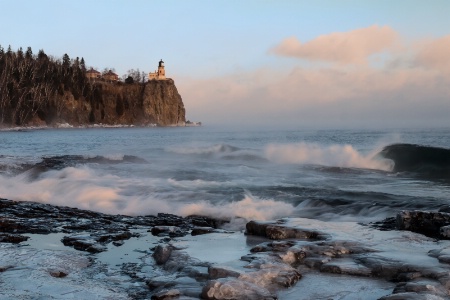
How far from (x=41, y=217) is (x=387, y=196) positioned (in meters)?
8.99

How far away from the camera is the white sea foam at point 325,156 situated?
24477 millimetres

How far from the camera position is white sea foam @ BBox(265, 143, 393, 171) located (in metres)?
24.5

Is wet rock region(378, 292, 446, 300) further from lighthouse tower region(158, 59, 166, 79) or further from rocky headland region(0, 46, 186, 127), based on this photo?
lighthouse tower region(158, 59, 166, 79)

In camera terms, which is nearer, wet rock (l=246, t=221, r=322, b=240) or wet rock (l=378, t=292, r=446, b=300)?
wet rock (l=378, t=292, r=446, b=300)

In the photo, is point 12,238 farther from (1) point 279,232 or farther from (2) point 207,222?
(1) point 279,232

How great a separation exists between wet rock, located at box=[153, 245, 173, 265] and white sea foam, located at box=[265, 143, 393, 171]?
1851 centimetres

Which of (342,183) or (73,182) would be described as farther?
(342,183)

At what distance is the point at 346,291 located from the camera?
4.80m

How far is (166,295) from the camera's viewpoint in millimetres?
4570

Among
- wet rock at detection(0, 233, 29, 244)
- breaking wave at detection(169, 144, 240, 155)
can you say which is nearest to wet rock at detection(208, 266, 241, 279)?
wet rock at detection(0, 233, 29, 244)

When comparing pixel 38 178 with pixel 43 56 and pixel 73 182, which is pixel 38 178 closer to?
pixel 73 182

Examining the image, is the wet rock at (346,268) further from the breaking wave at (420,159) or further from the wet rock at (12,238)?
the breaking wave at (420,159)

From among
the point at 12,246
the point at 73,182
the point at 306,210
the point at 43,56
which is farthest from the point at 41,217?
the point at 43,56

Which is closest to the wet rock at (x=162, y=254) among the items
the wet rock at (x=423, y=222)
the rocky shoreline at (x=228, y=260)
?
the rocky shoreline at (x=228, y=260)
